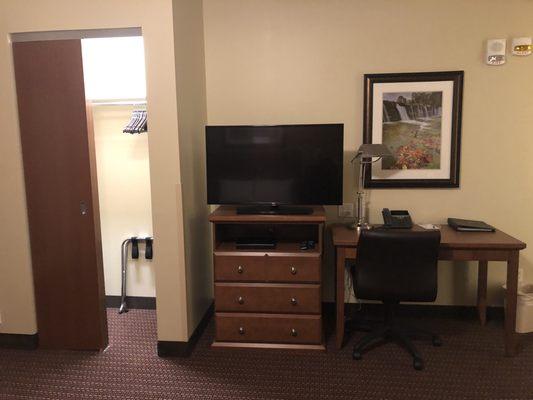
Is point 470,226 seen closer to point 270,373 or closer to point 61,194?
point 270,373

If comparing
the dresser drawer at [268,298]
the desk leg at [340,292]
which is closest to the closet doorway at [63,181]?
the dresser drawer at [268,298]

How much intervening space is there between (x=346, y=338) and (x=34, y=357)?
214 cm

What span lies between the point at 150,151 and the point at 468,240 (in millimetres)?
2093

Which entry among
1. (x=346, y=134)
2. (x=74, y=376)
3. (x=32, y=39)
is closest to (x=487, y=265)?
(x=346, y=134)

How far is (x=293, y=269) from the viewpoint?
269 centimetres

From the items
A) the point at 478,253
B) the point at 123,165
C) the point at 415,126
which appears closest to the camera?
the point at 478,253

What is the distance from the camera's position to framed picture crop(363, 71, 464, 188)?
2988 mm

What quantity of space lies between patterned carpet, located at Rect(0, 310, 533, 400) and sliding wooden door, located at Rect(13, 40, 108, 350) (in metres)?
0.24

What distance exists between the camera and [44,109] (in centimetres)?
260

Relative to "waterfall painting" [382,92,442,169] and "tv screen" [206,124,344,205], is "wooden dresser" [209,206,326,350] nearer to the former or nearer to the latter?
"tv screen" [206,124,344,205]

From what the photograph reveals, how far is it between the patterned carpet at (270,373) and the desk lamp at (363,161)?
2.85 ft

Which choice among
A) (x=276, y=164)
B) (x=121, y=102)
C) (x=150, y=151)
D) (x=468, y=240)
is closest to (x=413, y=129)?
(x=468, y=240)

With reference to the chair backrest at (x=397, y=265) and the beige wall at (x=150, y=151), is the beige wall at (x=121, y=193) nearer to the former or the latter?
the beige wall at (x=150, y=151)

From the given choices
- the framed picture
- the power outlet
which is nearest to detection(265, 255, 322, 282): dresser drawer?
the power outlet
